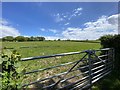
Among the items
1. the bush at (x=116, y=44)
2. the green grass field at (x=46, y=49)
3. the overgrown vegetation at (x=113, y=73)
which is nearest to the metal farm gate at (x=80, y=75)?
the overgrown vegetation at (x=113, y=73)

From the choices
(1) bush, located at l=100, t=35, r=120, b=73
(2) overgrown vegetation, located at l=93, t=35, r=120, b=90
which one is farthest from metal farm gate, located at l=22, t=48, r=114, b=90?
(1) bush, located at l=100, t=35, r=120, b=73

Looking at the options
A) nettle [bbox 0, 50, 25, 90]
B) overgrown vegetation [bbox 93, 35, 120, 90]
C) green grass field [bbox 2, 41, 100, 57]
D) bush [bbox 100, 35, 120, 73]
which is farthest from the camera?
green grass field [bbox 2, 41, 100, 57]

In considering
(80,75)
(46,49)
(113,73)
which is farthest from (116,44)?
(46,49)

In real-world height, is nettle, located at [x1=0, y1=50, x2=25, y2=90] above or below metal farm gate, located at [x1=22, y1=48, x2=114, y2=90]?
above

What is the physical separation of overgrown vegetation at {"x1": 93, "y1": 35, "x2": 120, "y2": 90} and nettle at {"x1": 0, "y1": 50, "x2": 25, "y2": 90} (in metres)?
3.58

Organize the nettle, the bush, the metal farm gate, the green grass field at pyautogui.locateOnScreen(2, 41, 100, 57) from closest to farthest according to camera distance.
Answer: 1. the nettle
2. the metal farm gate
3. the bush
4. the green grass field at pyautogui.locateOnScreen(2, 41, 100, 57)

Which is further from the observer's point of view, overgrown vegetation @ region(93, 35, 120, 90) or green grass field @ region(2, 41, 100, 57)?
green grass field @ region(2, 41, 100, 57)

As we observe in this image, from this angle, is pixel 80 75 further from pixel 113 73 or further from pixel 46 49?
pixel 46 49

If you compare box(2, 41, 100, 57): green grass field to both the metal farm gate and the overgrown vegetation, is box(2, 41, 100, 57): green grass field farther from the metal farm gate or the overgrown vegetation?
the overgrown vegetation

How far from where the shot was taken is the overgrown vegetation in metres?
6.33

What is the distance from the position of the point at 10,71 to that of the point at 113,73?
5878 millimetres

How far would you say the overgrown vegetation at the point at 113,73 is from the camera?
249 inches

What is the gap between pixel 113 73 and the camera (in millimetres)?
8102

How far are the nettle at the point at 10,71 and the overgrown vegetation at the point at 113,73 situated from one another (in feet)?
11.7
